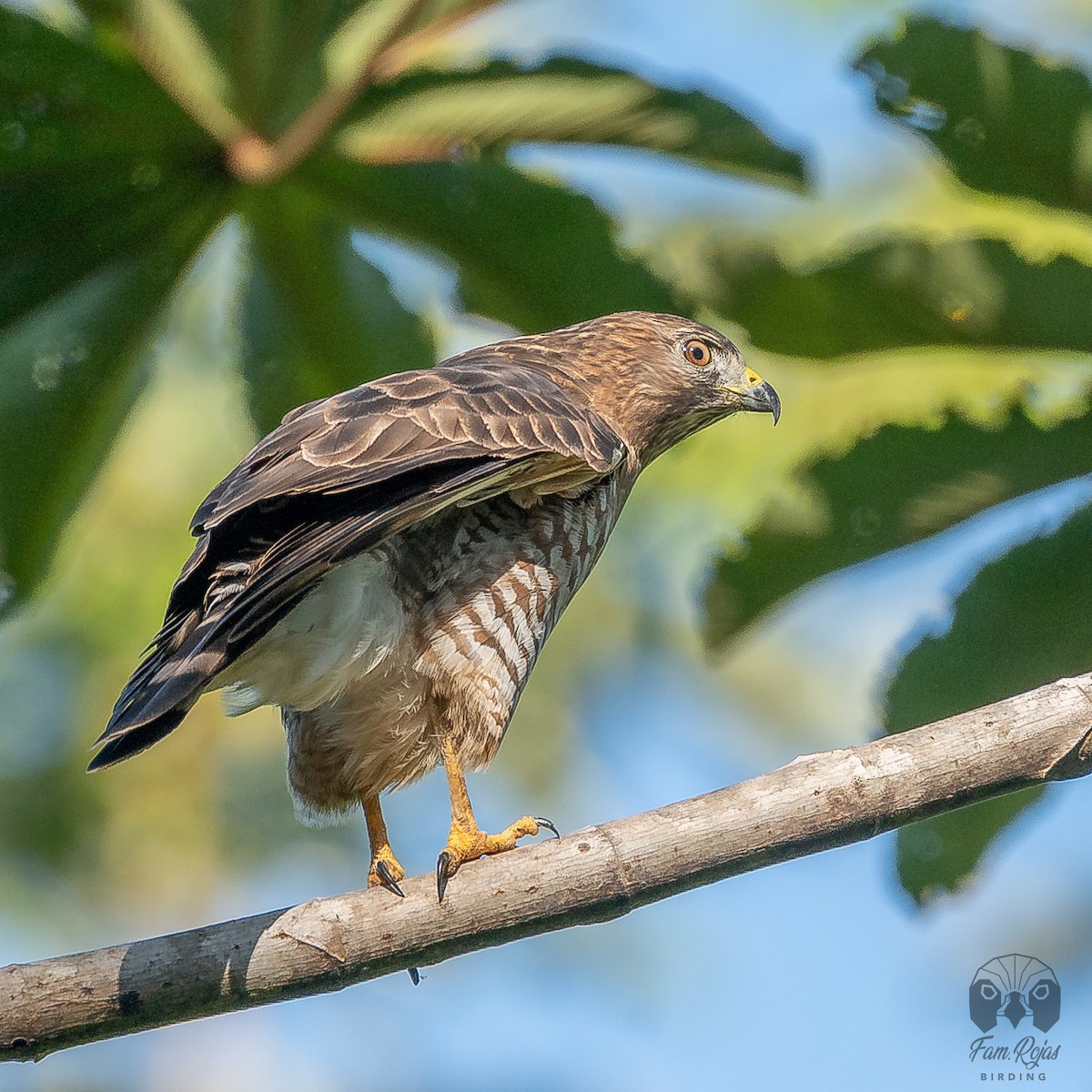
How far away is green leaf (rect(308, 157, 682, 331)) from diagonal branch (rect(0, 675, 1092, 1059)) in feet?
7.37

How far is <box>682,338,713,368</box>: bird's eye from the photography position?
5.76 m

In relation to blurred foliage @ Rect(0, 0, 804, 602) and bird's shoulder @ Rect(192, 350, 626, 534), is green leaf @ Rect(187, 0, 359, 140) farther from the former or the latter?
bird's shoulder @ Rect(192, 350, 626, 534)

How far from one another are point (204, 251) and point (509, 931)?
2.87 m

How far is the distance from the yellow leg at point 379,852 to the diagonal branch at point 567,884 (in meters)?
0.59

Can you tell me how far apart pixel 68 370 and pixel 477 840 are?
7.50 ft

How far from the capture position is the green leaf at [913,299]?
4.45 m

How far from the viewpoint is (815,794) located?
3.56 m

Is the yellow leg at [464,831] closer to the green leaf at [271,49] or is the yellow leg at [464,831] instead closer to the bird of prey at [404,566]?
the bird of prey at [404,566]

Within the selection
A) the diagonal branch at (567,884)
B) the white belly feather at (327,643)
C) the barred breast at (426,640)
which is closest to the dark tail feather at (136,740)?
the diagonal branch at (567,884)

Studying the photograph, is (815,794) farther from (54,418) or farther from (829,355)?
(54,418)

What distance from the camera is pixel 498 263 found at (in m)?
5.26

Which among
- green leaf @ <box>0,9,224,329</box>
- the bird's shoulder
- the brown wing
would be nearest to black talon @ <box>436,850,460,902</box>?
the brown wing

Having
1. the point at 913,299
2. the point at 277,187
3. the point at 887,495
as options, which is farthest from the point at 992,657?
Result: the point at 277,187

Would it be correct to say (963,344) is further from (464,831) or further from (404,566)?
(464,831)
